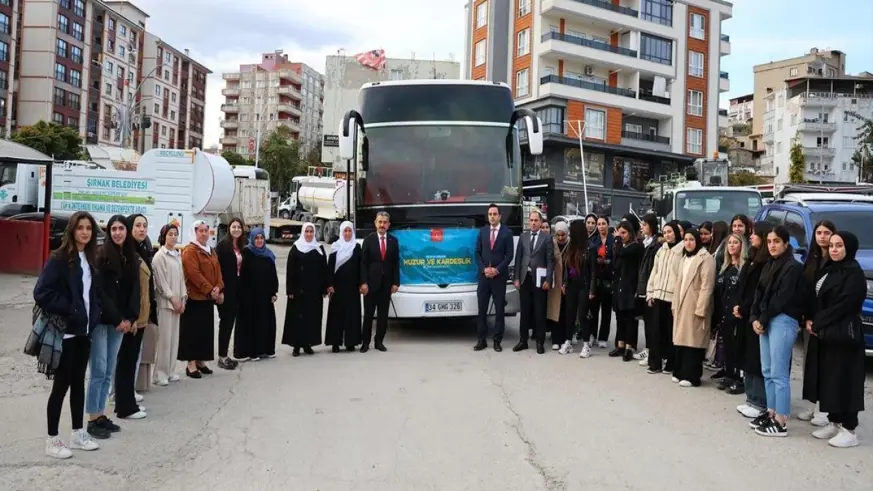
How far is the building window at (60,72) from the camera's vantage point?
74.3 meters

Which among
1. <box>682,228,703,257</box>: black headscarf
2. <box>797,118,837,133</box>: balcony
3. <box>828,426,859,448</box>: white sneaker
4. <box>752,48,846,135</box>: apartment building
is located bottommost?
<box>828,426,859,448</box>: white sneaker

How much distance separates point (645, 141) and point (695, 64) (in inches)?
312

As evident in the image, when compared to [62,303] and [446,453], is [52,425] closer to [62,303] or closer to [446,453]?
[62,303]

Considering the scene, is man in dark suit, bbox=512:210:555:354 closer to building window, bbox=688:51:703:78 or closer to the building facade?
building window, bbox=688:51:703:78

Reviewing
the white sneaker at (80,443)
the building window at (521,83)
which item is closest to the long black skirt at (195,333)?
the white sneaker at (80,443)

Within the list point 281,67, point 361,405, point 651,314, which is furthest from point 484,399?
point 281,67

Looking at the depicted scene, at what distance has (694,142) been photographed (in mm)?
52406

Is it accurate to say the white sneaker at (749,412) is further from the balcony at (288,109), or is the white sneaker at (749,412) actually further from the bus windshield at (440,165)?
the balcony at (288,109)

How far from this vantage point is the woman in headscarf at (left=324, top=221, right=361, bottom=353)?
10125 mm

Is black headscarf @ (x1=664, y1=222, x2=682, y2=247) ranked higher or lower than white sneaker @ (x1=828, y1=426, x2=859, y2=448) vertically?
higher

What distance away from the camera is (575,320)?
34.4ft

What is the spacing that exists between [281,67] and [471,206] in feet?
383

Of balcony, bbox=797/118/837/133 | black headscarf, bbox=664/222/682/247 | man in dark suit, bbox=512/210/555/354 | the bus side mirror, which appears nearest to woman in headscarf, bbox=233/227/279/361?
man in dark suit, bbox=512/210/555/354

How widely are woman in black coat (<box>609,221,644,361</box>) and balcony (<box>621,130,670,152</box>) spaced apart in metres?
40.8
